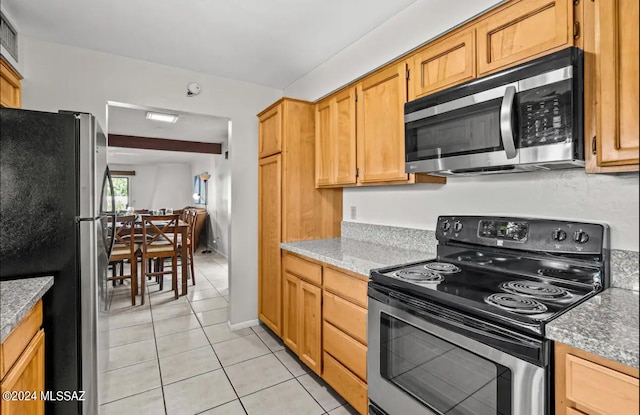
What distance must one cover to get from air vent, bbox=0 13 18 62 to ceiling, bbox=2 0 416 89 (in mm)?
60

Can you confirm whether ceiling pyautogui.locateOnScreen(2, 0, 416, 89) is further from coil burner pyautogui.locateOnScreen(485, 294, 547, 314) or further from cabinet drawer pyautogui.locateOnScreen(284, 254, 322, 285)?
coil burner pyautogui.locateOnScreen(485, 294, 547, 314)

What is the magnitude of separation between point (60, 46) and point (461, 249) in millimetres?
3157

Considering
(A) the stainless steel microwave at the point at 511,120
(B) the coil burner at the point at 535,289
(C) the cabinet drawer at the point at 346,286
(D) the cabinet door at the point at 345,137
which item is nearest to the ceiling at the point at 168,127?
(D) the cabinet door at the point at 345,137

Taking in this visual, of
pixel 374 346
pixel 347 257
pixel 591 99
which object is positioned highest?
pixel 591 99

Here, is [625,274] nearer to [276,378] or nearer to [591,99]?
[591,99]

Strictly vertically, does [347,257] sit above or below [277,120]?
below

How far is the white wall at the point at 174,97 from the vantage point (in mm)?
2344

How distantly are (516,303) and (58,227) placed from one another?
194 centimetres

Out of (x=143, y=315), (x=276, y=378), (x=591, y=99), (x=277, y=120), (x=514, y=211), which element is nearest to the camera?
(x=591, y=99)

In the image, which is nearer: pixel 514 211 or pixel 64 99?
pixel 514 211

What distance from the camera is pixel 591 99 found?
113 cm

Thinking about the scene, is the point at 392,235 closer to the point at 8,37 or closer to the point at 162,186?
the point at 8,37

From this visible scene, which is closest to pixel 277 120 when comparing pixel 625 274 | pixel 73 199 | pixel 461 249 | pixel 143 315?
pixel 73 199

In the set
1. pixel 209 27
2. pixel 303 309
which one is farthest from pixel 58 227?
pixel 209 27
